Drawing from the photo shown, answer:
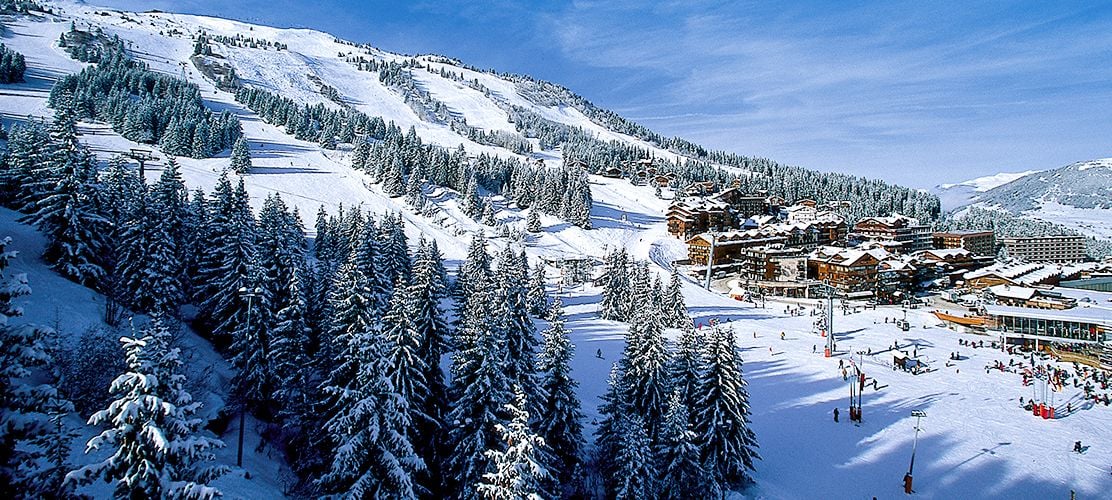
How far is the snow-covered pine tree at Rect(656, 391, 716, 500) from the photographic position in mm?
22703

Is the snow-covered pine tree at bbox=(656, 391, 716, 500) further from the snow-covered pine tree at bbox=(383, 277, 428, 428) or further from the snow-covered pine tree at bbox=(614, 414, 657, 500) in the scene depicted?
the snow-covered pine tree at bbox=(383, 277, 428, 428)

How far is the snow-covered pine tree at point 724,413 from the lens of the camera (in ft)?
83.9

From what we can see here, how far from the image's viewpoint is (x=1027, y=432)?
3092 cm

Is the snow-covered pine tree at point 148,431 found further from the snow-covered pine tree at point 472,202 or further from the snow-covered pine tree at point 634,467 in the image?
the snow-covered pine tree at point 472,202

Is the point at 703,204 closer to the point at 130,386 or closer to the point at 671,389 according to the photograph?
the point at 671,389

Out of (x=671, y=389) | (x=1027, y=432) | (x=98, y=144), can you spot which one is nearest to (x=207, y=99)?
(x=98, y=144)

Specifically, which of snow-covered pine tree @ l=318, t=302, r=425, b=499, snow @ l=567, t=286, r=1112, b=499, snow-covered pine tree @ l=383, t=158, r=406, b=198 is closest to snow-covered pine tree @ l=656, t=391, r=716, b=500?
snow @ l=567, t=286, r=1112, b=499

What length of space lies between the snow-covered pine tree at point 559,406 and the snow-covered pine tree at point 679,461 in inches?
149

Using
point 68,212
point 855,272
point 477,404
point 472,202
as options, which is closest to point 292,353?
point 477,404

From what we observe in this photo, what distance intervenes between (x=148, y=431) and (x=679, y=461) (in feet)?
60.4

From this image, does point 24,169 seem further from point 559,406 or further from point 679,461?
point 679,461

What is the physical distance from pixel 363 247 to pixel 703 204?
88.1 metres

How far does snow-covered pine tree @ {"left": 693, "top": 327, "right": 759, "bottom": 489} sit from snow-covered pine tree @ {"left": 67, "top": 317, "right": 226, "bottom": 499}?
20.5 m

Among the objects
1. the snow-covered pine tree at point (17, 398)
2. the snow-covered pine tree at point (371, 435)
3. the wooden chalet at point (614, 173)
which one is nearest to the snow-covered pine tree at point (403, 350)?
the snow-covered pine tree at point (371, 435)
